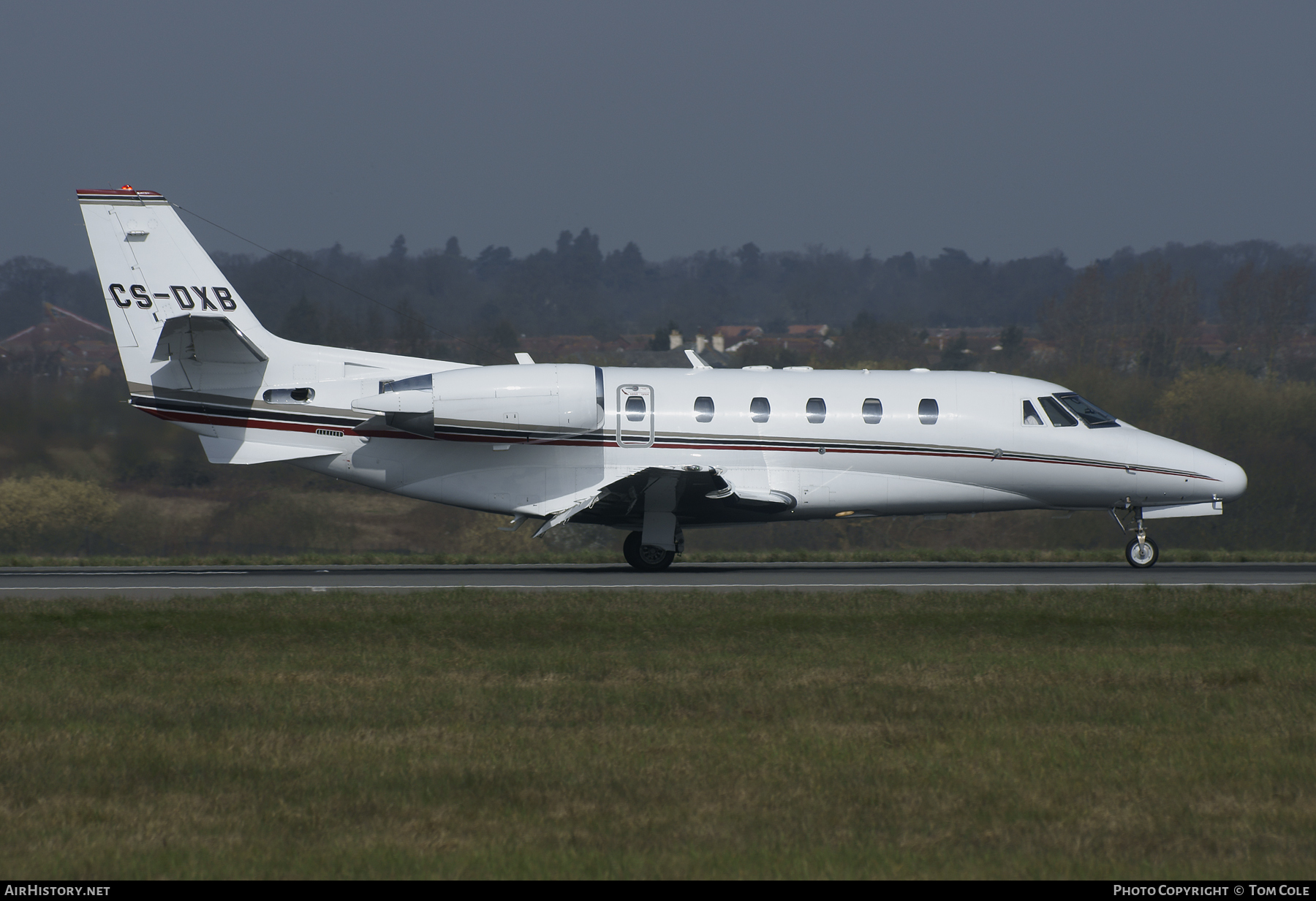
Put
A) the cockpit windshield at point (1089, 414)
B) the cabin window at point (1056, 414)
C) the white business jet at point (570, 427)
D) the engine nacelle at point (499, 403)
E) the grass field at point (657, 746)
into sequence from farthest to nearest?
the cockpit windshield at point (1089, 414) → the cabin window at point (1056, 414) → the white business jet at point (570, 427) → the engine nacelle at point (499, 403) → the grass field at point (657, 746)

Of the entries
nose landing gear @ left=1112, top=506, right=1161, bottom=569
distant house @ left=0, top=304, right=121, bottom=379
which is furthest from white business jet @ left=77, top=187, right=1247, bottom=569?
distant house @ left=0, top=304, right=121, bottom=379

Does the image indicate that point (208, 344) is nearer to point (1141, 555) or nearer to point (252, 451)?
point (252, 451)

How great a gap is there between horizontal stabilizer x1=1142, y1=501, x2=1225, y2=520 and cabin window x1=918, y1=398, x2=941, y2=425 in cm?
425

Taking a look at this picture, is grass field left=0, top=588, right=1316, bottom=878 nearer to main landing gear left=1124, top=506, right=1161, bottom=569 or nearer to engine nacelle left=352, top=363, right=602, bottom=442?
engine nacelle left=352, top=363, right=602, bottom=442

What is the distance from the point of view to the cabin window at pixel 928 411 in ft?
73.3

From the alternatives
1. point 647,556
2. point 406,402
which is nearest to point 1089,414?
point 647,556

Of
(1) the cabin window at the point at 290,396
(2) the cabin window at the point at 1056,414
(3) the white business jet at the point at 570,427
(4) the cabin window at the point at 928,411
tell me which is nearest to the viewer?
(3) the white business jet at the point at 570,427

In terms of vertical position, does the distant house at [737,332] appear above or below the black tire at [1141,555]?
above

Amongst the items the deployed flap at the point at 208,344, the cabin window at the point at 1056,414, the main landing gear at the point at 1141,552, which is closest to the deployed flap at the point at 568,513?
the deployed flap at the point at 208,344

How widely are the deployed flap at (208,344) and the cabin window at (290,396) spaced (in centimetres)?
56

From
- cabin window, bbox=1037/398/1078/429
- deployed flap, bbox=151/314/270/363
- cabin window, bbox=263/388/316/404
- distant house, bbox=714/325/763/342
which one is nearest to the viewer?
deployed flap, bbox=151/314/270/363

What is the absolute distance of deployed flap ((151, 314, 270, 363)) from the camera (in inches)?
837

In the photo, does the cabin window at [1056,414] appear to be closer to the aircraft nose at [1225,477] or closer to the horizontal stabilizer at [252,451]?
the aircraft nose at [1225,477]
